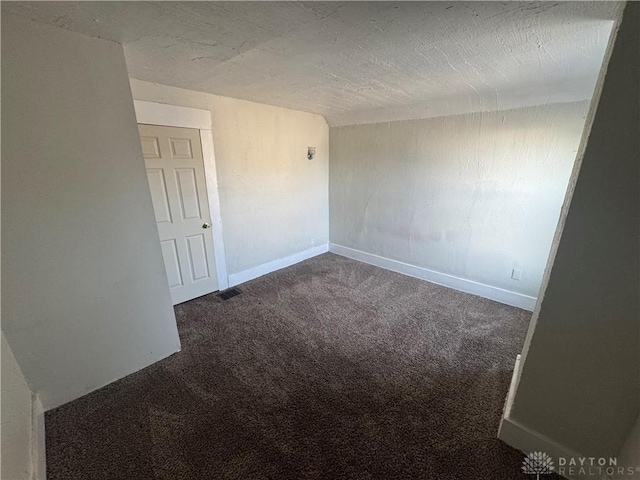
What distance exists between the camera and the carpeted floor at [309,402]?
1.28 metres

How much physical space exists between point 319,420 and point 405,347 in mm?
930

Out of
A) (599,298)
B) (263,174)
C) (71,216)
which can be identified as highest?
(263,174)

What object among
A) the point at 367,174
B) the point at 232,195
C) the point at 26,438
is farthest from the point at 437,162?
the point at 26,438

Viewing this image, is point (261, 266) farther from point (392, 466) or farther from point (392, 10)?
point (392, 10)

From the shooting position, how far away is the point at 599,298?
103 cm

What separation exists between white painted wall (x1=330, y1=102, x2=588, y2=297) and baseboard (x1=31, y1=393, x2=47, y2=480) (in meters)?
3.42

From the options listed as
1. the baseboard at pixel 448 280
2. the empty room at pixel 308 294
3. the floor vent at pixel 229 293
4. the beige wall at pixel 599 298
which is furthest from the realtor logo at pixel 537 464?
the floor vent at pixel 229 293

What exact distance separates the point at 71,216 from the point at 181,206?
1.14 m

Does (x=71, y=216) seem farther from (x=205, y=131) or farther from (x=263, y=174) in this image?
(x=263, y=174)

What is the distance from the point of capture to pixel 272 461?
1.29 meters

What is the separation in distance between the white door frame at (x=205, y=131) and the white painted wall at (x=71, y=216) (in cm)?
65

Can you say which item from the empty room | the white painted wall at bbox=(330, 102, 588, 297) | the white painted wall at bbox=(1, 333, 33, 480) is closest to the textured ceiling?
A: the empty room

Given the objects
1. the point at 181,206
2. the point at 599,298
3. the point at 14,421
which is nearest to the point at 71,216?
the point at 14,421

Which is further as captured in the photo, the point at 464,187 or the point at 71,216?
the point at 464,187
